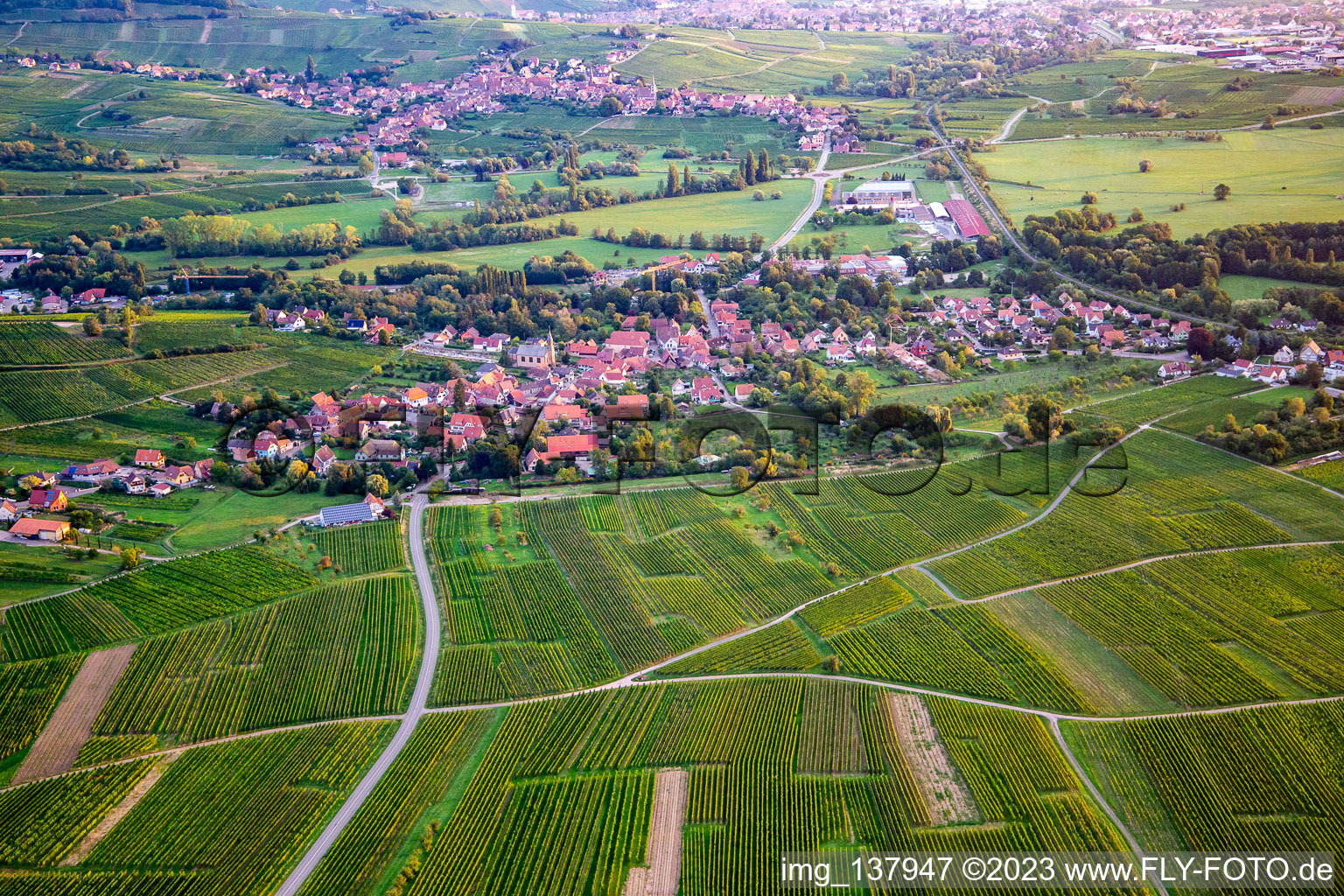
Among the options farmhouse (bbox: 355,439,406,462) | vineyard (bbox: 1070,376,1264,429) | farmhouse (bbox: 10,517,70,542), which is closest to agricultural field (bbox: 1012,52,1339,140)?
vineyard (bbox: 1070,376,1264,429)

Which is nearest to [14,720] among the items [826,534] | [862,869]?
[862,869]

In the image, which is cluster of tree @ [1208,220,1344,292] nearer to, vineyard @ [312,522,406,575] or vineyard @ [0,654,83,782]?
vineyard @ [312,522,406,575]

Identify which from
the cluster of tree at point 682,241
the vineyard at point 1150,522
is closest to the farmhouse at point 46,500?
the vineyard at point 1150,522

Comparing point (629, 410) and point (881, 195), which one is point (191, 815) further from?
point (881, 195)

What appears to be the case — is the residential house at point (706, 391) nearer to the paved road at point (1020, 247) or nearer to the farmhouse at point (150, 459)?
the farmhouse at point (150, 459)

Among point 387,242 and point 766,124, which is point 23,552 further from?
point 766,124
